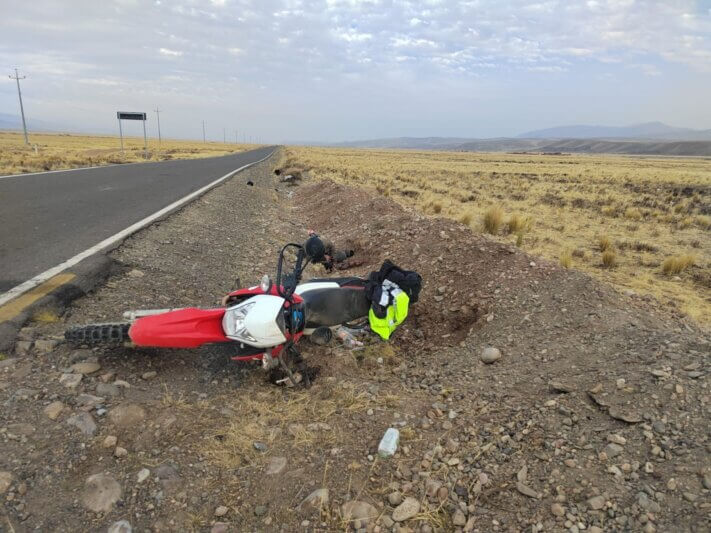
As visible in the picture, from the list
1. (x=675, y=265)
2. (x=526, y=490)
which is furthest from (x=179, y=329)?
(x=675, y=265)

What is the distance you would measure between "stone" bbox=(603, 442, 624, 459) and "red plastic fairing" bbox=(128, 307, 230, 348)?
254 cm

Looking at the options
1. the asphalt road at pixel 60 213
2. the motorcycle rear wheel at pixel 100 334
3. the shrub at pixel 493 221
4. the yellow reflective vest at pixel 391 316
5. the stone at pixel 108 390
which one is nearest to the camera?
the stone at pixel 108 390

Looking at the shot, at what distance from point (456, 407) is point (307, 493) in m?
1.28

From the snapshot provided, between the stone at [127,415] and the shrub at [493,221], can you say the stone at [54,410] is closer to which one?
the stone at [127,415]

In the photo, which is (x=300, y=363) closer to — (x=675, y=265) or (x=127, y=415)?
(x=127, y=415)

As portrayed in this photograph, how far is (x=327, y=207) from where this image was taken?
12.9 m

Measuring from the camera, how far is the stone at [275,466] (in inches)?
101

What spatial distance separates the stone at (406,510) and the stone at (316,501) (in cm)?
37

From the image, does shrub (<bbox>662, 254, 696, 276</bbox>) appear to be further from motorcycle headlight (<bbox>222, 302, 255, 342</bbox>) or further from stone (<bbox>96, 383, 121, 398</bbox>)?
stone (<bbox>96, 383, 121, 398</bbox>)

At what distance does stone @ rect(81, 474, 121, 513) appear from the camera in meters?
2.20

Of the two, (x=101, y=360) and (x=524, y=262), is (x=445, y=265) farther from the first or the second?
(x=101, y=360)

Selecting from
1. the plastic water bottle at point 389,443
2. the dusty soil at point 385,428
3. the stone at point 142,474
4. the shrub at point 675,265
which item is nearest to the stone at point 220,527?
the dusty soil at point 385,428

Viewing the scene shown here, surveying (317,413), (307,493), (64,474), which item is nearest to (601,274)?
(317,413)

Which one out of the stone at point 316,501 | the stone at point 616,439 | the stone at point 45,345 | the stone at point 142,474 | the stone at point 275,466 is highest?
the stone at point 45,345
